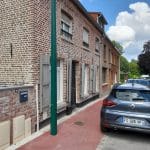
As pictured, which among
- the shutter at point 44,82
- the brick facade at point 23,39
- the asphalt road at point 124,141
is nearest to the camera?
the asphalt road at point 124,141

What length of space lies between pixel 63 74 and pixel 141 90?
4.30m

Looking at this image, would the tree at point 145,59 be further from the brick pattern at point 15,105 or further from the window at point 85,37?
the brick pattern at point 15,105

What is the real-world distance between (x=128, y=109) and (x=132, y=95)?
0.50 m

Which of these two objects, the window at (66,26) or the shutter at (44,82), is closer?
the shutter at (44,82)

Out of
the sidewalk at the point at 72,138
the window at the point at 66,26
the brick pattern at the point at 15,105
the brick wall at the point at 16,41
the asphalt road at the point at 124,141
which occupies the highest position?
the window at the point at 66,26

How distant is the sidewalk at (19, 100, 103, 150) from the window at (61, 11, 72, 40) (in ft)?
12.9

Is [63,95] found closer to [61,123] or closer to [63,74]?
[63,74]

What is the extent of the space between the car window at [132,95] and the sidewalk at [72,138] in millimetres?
1362

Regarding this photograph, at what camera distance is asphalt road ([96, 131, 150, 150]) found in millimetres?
7863

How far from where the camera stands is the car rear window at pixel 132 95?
8.73 metres

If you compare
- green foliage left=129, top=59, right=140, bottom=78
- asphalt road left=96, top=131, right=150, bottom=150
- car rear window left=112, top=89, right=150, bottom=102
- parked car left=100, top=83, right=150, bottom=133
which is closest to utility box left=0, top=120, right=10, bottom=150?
asphalt road left=96, top=131, right=150, bottom=150

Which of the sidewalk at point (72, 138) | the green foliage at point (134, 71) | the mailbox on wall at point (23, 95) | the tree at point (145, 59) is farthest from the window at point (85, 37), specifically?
the green foliage at point (134, 71)

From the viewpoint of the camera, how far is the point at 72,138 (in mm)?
8508

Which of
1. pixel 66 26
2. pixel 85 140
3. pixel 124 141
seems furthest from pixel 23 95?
pixel 66 26
